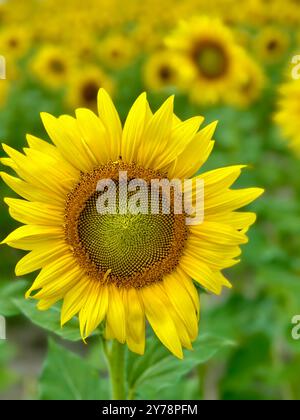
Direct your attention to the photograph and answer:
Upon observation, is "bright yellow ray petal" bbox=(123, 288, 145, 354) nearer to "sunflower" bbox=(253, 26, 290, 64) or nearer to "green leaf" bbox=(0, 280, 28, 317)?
"green leaf" bbox=(0, 280, 28, 317)

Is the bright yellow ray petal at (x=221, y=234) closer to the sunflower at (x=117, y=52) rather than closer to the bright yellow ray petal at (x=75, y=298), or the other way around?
the bright yellow ray petal at (x=75, y=298)

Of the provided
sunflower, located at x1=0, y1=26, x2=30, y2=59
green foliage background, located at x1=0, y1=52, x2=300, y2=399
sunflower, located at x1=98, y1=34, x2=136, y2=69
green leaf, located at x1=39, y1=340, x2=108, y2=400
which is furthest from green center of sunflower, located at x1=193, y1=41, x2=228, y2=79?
green leaf, located at x1=39, y1=340, x2=108, y2=400

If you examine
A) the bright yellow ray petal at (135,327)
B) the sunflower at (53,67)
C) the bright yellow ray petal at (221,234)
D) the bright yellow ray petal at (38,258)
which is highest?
the sunflower at (53,67)

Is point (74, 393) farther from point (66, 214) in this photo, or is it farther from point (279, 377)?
point (279, 377)

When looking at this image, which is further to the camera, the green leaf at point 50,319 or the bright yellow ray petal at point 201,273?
the green leaf at point 50,319

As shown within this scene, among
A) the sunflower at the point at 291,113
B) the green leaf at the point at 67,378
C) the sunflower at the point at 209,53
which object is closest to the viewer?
the green leaf at the point at 67,378

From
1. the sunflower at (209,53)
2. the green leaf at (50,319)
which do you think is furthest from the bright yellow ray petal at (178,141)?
the sunflower at (209,53)

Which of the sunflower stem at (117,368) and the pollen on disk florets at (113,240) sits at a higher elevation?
→ the pollen on disk florets at (113,240)

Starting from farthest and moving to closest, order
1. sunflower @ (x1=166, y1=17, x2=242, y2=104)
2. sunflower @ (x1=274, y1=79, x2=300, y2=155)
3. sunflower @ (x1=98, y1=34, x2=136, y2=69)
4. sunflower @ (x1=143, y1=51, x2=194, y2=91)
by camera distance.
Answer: sunflower @ (x1=98, y1=34, x2=136, y2=69), sunflower @ (x1=143, y1=51, x2=194, y2=91), sunflower @ (x1=166, y1=17, x2=242, y2=104), sunflower @ (x1=274, y1=79, x2=300, y2=155)
